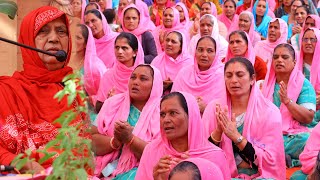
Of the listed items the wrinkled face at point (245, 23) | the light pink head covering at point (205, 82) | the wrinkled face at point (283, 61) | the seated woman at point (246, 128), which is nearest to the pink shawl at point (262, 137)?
the seated woman at point (246, 128)

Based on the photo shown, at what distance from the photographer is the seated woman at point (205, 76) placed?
5.28 metres

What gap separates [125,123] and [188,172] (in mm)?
1046

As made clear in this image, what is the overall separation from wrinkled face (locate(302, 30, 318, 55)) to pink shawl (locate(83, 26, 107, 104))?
73.3 inches

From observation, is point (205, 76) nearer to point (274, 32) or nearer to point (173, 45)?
point (173, 45)

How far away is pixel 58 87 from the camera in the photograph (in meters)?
2.69

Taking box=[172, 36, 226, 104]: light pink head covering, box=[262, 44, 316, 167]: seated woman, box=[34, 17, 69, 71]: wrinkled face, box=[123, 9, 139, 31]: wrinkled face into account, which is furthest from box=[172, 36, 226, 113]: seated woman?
box=[34, 17, 69, 71]: wrinkled face

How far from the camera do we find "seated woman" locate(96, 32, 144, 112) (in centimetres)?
547

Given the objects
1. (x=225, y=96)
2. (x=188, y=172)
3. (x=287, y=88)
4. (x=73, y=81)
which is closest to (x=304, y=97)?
(x=287, y=88)

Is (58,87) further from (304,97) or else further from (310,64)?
(310,64)

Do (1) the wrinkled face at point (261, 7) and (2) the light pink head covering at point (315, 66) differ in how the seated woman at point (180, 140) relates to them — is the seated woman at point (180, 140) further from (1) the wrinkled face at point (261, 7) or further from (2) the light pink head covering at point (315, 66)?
(1) the wrinkled face at point (261, 7)

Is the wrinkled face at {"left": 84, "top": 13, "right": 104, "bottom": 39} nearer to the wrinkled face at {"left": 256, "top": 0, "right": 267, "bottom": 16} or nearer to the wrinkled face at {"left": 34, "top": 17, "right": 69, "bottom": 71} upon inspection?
the wrinkled face at {"left": 256, "top": 0, "right": 267, "bottom": 16}

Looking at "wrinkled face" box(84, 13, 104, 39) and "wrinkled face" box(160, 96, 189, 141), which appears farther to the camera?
"wrinkled face" box(84, 13, 104, 39)

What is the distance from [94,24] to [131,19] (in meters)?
0.52

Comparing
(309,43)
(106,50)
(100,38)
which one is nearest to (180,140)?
(309,43)
